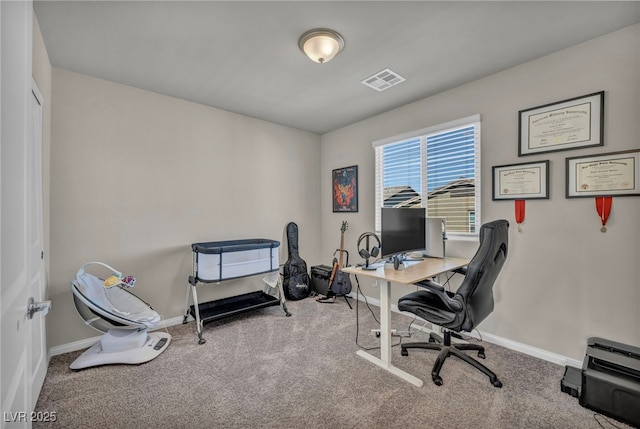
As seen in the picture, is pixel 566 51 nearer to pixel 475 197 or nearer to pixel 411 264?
pixel 475 197

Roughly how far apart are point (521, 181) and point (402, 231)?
1107 millimetres

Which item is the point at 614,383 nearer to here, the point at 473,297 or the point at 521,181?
the point at 473,297

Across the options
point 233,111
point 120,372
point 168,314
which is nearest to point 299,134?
point 233,111

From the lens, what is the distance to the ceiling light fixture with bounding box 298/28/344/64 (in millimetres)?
1986

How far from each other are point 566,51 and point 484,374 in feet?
8.57

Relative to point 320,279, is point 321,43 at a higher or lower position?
higher

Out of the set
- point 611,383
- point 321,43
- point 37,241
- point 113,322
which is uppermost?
point 321,43

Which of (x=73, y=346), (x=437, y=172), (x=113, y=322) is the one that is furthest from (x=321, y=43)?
(x=73, y=346)

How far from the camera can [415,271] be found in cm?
231

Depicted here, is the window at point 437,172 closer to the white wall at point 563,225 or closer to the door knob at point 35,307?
the white wall at point 563,225

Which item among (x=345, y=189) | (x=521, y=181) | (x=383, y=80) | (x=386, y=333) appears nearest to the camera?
(x=386, y=333)

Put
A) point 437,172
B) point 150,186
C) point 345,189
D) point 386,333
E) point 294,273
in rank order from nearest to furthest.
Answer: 1. point 386,333
2. point 150,186
3. point 437,172
4. point 294,273
5. point 345,189

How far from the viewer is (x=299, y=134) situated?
4301 mm

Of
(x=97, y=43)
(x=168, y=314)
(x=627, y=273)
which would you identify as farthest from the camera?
(x=168, y=314)
